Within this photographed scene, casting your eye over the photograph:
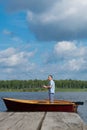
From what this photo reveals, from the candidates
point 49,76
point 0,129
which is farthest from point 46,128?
point 49,76

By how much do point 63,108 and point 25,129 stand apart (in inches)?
651

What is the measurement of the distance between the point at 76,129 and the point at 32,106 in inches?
689

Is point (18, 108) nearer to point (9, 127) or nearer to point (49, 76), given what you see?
point (49, 76)

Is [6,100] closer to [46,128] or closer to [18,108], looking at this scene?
[18,108]

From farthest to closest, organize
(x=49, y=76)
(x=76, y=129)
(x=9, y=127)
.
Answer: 1. (x=49, y=76)
2. (x=9, y=127)
3. (x=76, y=129)

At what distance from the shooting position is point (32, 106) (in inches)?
900

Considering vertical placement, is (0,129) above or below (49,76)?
below

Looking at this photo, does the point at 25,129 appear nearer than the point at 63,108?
Yes

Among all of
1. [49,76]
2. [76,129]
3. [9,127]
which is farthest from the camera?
[49,76]

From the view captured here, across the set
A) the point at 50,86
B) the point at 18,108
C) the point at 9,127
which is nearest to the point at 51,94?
the point at 50,86

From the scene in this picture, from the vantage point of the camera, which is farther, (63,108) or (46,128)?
(63,108)

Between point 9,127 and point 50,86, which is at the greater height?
point 50,86

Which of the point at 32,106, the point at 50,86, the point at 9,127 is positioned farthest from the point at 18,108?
the point at 9,127

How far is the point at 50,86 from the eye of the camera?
22.0m
